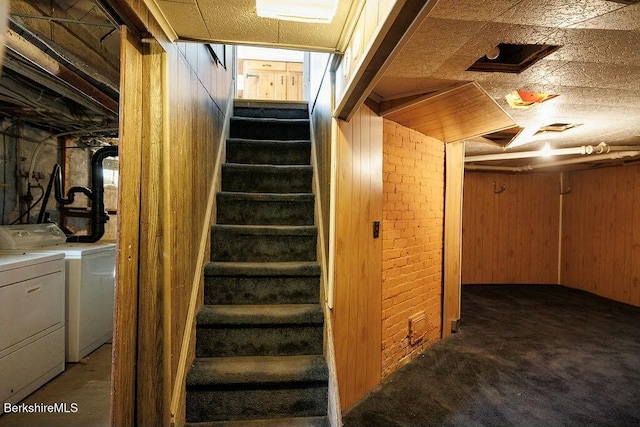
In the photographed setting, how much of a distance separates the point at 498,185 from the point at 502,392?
4440 mm

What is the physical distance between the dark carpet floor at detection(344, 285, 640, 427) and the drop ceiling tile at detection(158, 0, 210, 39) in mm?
2309

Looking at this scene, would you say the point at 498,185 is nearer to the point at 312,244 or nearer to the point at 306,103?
the point at 306,103

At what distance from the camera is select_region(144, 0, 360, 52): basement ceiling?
4.31 ft

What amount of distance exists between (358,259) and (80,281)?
7.46 ft

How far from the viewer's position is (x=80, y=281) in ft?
8.75

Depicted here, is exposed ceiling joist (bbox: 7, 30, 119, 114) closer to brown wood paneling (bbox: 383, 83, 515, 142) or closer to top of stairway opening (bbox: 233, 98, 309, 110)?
top of stairway opening (bbox: 233, 98, 309, 110)

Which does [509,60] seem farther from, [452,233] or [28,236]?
[28,236]

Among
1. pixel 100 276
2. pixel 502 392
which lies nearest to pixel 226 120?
pixel 100 276

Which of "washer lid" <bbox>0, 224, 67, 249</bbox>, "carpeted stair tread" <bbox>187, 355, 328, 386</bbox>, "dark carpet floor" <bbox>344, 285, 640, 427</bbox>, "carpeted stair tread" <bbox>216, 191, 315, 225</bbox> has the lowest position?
"dark carpet floor" <bbox>344, 285, 640, 427</bbox>

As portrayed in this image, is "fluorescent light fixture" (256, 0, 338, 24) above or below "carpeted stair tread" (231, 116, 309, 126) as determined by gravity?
below

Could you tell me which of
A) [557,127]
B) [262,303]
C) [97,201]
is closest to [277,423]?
[262,303]

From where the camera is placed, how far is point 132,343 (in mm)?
1361

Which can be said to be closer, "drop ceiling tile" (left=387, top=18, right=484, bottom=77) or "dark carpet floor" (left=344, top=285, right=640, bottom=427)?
"drop ceiling tile" (left=387, top=18, right=484, bottom=77)

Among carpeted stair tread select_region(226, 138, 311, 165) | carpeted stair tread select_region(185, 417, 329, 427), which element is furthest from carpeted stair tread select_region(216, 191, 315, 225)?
carpeted stair tread select_region(185, 417, 329, 427)
